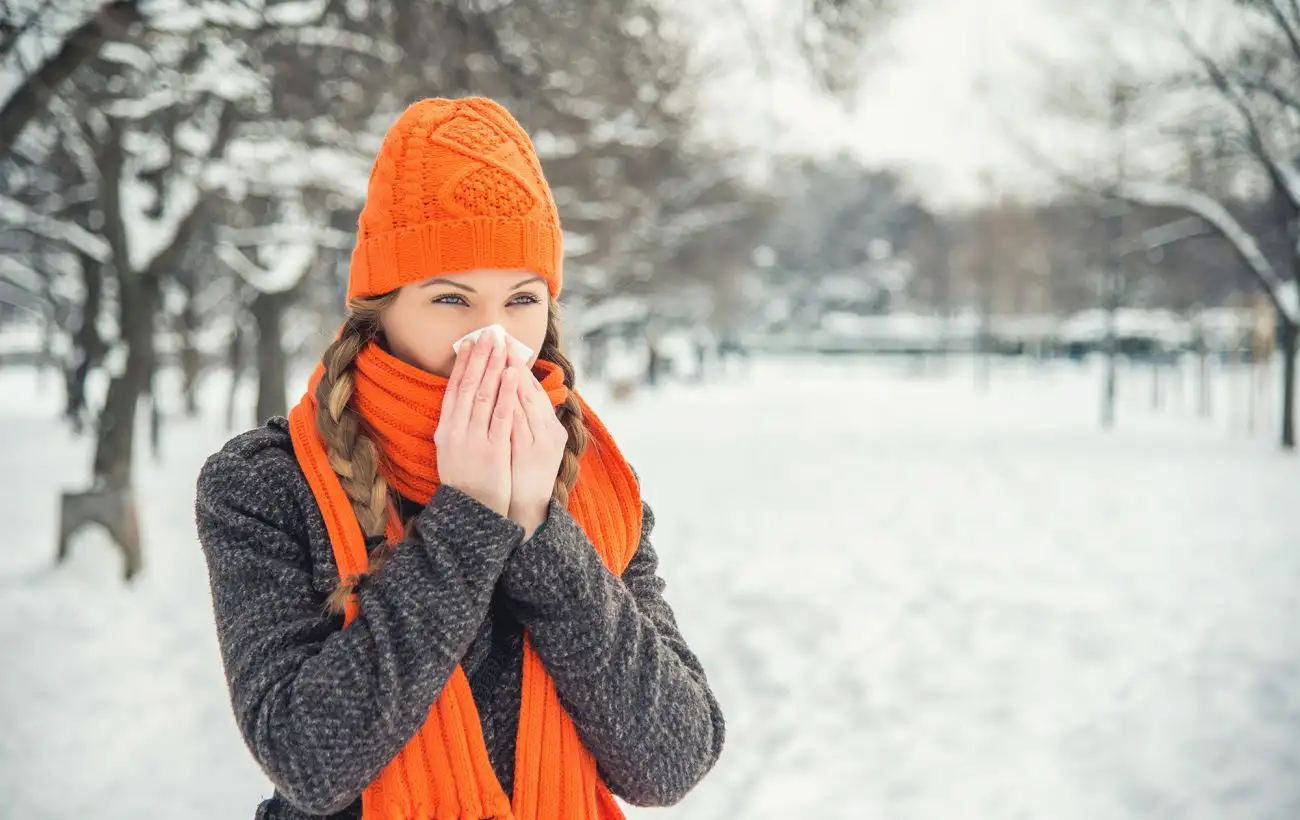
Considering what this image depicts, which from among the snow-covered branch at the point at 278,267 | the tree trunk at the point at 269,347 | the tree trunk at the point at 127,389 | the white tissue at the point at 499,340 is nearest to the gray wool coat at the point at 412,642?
the white tissue at the point at 499,340

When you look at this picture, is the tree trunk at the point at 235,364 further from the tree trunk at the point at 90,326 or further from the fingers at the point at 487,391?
the fingers at the point at 487,391

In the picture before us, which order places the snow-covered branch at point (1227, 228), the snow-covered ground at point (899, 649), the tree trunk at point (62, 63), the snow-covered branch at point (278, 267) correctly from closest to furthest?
the snow-covered ground at point (899, 649)
the tree trunk at point (62, 63)
the snow-covered branch at point (278, 267)
the snow-covered branch at point (1227, 228)

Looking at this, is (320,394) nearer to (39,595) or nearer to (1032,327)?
(39,595)

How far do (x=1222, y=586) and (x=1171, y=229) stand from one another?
15.0 metres

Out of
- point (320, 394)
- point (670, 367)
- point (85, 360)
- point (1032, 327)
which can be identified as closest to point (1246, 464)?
point (320, 394)

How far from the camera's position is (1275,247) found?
24250 millimetres

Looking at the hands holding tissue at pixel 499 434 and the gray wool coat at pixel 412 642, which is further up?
the hands holding tissue at pixel 499 434

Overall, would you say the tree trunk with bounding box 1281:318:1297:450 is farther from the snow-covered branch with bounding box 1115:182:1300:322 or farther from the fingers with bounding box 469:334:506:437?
the fingers with bounding box 469:334:506:437

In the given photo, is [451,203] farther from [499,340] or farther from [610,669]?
[610,669]

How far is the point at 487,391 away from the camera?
1.37 meters

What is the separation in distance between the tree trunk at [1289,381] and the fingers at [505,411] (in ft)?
59.0

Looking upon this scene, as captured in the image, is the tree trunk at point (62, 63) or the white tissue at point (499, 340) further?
the tree trunk at point (62, 63)

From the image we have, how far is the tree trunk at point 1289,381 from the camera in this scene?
1653 cm

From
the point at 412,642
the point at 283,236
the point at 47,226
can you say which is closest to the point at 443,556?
the point at 412,642
